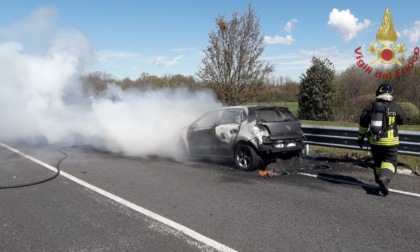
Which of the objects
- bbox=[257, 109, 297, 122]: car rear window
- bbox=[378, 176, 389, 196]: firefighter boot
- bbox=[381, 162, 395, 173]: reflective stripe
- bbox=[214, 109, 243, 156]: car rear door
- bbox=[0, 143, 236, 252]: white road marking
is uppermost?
bbox=[257, 109, 297, 122]: car rear window

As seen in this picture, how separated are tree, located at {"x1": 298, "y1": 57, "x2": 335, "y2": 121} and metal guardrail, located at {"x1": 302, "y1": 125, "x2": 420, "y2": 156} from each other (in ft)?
36.3

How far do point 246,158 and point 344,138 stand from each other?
264 centimetres

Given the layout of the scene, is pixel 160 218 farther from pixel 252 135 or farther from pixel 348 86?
pixel 348 86

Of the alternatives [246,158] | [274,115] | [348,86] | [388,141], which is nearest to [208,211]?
[246,158]

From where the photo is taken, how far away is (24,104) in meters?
14.8

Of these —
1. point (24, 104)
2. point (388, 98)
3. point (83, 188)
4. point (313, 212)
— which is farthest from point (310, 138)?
point (24, 104)

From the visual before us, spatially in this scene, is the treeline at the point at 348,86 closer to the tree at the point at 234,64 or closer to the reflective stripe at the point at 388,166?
the tree at the point at 234,64

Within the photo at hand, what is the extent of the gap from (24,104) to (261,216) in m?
13.3

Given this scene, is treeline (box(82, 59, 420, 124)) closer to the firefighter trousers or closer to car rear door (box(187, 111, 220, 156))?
car rear door (box(187, 111, 220, 156))

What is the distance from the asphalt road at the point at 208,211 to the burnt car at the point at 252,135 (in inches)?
18.3

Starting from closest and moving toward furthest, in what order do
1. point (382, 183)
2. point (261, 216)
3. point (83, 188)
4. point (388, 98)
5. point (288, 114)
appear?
point (261, 216), point (382, 183), point (388, 98), point (83, 188), point (288, 114)

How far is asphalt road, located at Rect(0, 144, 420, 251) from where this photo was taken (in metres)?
3.98

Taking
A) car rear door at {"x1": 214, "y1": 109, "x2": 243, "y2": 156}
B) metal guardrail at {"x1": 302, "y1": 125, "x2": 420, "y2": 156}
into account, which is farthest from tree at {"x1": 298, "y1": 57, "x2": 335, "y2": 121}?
car rear door at {"x1": 214, "y1": 109, "x2": 243, "y2": 156}

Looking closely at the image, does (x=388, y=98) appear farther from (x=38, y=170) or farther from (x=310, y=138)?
(x=38, y=170)
